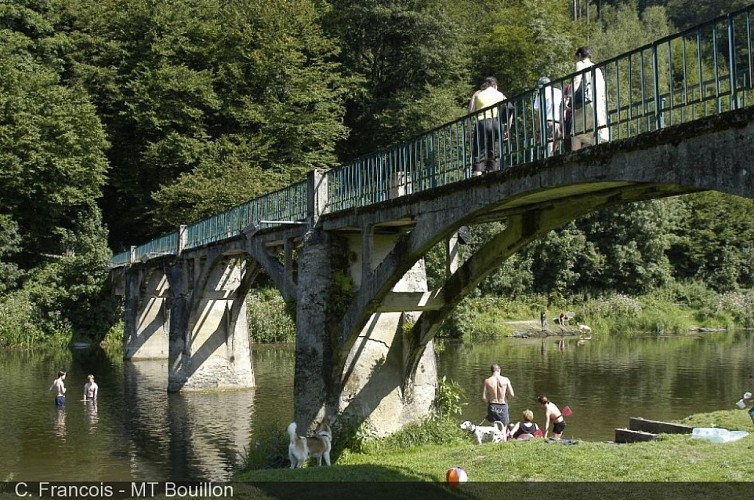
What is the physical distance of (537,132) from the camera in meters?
11.2

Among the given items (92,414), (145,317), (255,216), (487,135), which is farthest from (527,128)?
(145,317)

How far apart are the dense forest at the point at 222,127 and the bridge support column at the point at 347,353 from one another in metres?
28.5

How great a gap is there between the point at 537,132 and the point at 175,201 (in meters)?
37.8

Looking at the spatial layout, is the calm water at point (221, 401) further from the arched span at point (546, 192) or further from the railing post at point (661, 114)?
the railing post at point (661, 114)

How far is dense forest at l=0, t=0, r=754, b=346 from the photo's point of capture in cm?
4578

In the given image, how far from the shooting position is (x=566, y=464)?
483 inches

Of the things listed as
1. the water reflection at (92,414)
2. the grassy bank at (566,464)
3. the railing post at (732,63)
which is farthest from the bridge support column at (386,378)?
the railing post at (732,63)

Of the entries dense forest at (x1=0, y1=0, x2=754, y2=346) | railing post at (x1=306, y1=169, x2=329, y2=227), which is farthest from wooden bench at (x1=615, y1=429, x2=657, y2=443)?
dense forest at (x1=0, y1=0, x2=754, y2=346)

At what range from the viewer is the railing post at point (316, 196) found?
677 inches

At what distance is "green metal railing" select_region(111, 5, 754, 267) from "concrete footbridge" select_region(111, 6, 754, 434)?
36 mm

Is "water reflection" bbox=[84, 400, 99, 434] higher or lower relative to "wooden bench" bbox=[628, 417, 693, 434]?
lower

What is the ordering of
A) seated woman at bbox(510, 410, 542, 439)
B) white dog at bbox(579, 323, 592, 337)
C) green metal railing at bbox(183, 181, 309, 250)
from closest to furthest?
seated woman at bbox(510, 410, 542, 439)
green metal railing at bbox(183, 181, 309, 250)
white dog at bbox(579, 323, 592, 337)

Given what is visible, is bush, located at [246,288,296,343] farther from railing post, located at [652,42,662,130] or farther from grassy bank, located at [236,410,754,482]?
railing post, located at [652,42,662,130]

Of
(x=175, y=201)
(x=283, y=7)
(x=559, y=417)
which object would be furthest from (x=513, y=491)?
(x=283, y=7)
